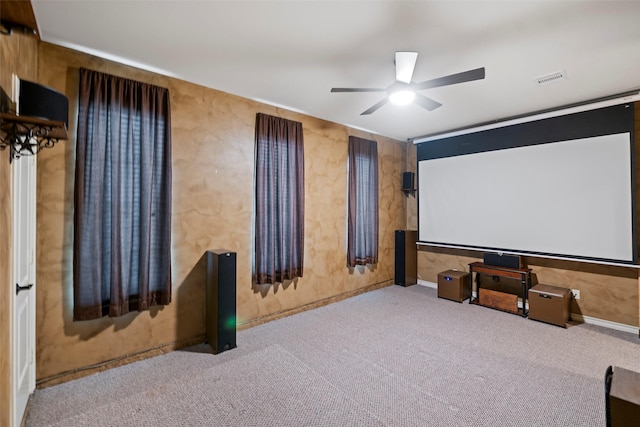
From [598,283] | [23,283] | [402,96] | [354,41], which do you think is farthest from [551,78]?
[23,283]

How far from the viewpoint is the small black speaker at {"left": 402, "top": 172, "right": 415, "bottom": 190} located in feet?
17.5

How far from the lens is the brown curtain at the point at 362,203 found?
14.8 feet

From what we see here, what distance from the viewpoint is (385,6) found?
187 cm

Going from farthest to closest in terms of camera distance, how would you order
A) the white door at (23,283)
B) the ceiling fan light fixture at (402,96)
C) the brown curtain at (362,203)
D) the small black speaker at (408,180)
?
the small black speaker at (408,180) < the brown curtain at (362,203) < the ceiling fan light fixture at (402,96) < the white door at (23,283)

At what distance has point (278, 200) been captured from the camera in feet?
11.8

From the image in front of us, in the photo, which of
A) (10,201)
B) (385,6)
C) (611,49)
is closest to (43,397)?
(10,201)

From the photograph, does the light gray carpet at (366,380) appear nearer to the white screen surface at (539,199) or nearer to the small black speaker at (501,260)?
the small black speaker at (501,260)

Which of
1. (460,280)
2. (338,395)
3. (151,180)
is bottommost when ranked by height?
(338,395)

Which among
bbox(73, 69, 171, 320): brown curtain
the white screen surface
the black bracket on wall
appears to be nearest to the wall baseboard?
the white screen surface

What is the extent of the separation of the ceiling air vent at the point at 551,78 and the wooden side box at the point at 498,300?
2579 mm

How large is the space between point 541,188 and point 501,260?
42.6 inches

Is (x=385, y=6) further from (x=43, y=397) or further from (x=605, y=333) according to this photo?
(x=605, y=333)

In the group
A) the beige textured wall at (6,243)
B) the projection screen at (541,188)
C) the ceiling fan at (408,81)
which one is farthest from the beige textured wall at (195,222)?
the projection screen at (541,188)

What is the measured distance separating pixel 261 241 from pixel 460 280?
9.73 ft
